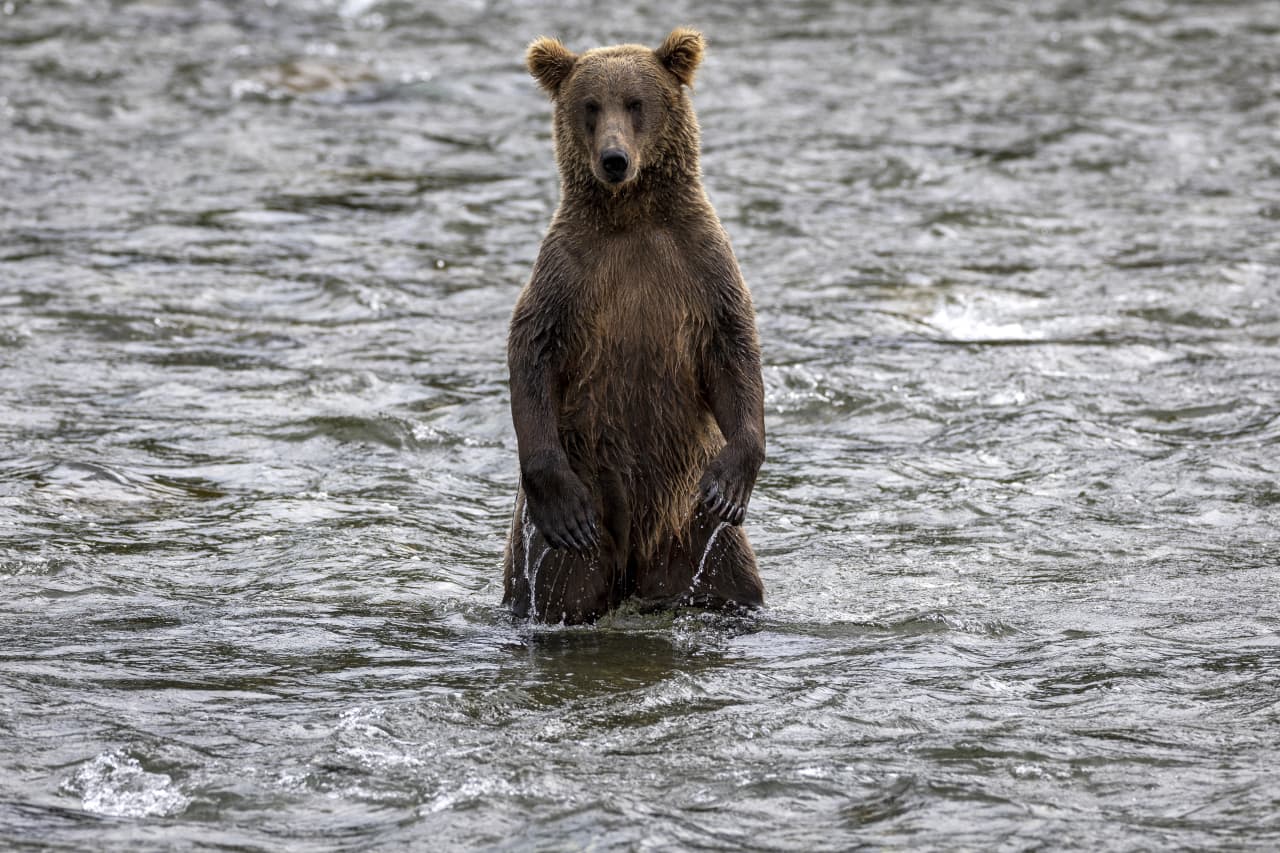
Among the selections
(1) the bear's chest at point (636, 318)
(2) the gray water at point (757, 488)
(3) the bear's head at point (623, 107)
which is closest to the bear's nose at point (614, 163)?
(3) the bear's head at point (623, 107)

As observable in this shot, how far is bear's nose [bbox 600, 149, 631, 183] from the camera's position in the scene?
19.5 feet

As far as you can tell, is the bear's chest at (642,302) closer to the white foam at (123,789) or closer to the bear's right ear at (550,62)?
the bear's right ear at (550,62)

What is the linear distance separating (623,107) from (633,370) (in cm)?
87

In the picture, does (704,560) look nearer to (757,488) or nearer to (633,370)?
(633,370)

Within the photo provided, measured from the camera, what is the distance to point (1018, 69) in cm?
1731

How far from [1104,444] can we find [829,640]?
2.92 meters

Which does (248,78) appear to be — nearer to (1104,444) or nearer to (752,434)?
(1104,444)

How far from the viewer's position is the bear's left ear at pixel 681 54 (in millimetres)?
6344

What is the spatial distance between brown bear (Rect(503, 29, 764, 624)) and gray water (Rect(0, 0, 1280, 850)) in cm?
24

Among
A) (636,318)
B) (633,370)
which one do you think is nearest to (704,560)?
(633,370)

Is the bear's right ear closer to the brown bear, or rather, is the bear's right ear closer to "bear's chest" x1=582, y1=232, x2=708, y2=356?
the brown bear

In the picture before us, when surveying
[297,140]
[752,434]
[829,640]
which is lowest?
[829,640]

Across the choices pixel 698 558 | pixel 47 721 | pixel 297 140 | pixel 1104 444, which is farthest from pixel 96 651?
pixel 297 140

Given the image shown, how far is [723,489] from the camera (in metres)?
6.07
